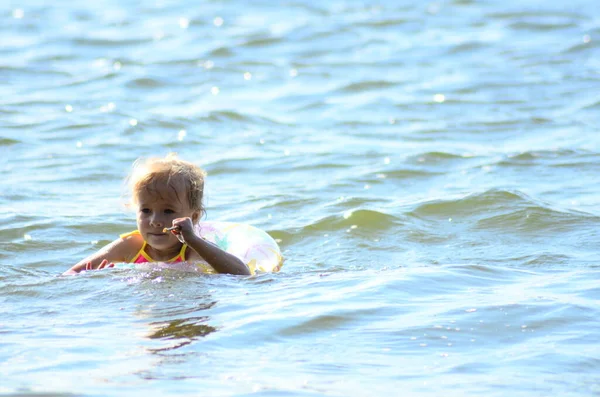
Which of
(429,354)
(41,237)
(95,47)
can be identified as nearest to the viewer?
(429,354)

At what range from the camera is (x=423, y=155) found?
8.97 meters

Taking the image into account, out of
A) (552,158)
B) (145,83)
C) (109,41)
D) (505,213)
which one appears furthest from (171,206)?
(109,41)

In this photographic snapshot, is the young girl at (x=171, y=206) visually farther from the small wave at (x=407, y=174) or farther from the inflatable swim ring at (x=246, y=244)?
the small wave at (x=407, y=174)

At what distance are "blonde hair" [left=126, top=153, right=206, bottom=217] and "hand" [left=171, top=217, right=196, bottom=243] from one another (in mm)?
274

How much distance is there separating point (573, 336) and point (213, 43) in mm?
10809

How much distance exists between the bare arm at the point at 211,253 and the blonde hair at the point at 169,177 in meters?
0.26

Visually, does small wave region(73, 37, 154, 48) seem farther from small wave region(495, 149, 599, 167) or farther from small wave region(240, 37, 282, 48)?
small wave region(495, 149, 599, 167)

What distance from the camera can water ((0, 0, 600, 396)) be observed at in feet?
13.3

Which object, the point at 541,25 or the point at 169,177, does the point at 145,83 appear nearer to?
the point at 541,25

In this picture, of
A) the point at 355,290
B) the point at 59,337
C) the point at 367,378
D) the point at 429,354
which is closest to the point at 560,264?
the point at 355,290

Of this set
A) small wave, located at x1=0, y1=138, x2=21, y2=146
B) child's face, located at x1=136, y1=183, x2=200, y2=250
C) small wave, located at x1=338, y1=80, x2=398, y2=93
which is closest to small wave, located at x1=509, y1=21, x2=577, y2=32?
small wave, located at x1=338, y1=80, x2=398, y2=93

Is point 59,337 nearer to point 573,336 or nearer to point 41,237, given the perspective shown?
point 573,336

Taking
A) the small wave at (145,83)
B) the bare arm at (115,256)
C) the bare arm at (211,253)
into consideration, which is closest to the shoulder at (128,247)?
the bare arm at (115,256)

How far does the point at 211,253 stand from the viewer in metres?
5.27
